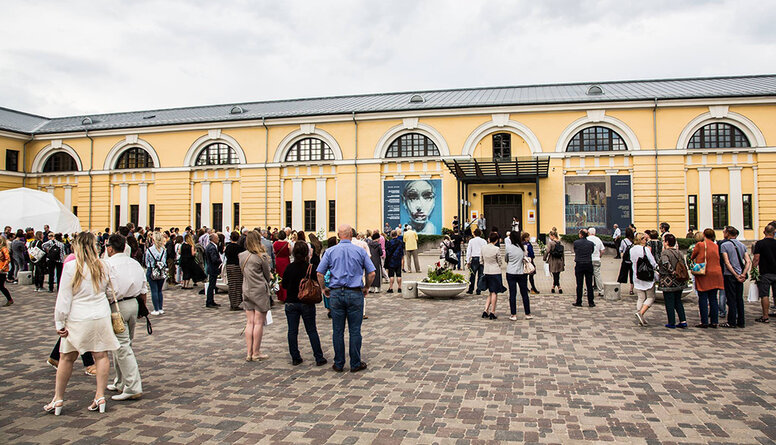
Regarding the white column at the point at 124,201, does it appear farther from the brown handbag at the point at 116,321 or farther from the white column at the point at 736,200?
the white column at the point at 736,200

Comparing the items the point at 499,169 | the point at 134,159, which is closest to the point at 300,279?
the point at 499,169

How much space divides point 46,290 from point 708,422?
55.5 ft

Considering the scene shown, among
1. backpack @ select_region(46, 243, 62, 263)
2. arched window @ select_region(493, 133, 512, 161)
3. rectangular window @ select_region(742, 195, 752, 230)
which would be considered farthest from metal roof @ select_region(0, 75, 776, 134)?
backpack @ select_region(46, 243, 62, 263)

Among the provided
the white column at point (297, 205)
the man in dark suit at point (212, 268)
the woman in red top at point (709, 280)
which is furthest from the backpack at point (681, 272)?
the white column at point (297, 205)

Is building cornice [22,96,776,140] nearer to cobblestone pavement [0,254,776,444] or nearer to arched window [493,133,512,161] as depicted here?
arched window [493,133,512,161]

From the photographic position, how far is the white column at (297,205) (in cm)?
3180

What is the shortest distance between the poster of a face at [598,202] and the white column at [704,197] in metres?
3.76

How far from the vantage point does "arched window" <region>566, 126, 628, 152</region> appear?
1102 inches

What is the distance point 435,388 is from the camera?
566cm

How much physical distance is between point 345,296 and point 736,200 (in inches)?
1112

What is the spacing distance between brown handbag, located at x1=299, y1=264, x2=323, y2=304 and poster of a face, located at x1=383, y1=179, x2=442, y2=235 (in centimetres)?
2320

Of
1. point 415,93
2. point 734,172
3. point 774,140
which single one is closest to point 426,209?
point 415,93

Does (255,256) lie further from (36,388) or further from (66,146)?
(66,146)

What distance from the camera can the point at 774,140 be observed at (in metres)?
26.1
